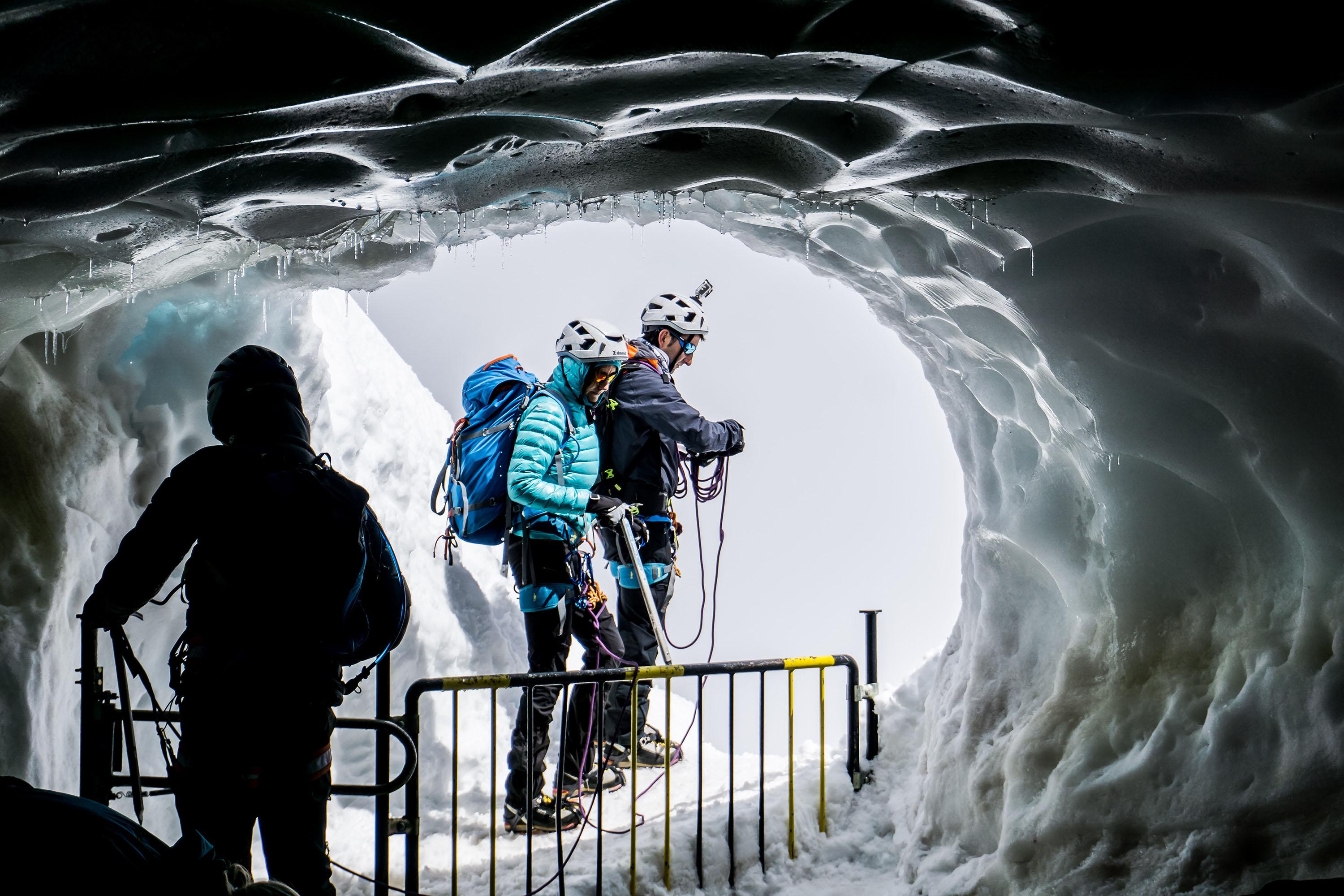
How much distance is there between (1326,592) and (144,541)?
12.2ft

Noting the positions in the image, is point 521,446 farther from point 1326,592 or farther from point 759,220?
point 1326,592

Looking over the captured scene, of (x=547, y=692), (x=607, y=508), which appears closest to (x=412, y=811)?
(x=547, y=692)

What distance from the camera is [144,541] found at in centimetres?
279

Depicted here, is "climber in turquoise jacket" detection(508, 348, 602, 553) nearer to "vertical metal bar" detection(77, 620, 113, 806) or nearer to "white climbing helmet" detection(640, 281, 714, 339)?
"white climbing helmet" detection(640, 281, 714, 339)

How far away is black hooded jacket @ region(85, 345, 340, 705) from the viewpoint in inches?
110

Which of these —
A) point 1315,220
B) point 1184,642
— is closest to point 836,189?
point 1315,220

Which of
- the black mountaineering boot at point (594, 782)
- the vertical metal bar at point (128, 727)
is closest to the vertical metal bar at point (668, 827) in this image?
the black mountaineering boot at point (594, 782)

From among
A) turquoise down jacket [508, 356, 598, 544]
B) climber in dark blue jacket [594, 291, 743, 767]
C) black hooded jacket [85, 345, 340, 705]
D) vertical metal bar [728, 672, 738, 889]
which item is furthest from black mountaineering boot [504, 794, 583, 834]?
black hooded jacket [85, 345, 340, 705]

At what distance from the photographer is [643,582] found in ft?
17.0

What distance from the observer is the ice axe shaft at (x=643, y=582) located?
5133mm

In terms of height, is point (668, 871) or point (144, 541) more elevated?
point (144, 541)

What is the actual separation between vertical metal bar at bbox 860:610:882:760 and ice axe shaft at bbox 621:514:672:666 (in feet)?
3.58

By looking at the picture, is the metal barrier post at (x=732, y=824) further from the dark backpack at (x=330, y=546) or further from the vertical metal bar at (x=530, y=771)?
the dark backpack at (x=330, y=546)

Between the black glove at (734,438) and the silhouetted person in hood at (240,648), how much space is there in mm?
2905
